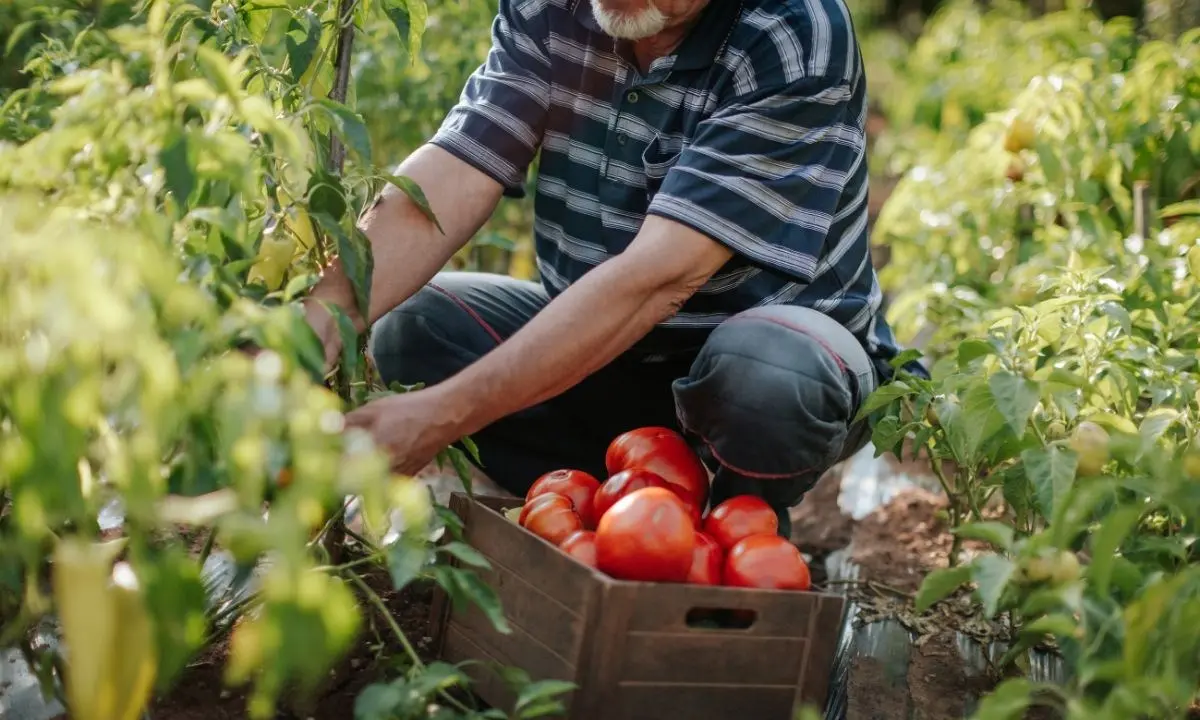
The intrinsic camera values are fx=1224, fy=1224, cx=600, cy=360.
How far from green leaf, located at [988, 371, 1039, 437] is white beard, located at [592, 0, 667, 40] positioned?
848 millimetres

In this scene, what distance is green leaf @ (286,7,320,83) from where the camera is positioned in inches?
70.0

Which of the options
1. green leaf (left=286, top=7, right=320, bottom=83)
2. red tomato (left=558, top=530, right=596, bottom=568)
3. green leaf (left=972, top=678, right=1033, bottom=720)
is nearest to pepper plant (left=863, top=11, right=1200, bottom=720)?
green leaf (left=972, top=678, right=1033, bottom=720)

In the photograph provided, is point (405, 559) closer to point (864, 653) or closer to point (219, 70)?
point (219, 70)

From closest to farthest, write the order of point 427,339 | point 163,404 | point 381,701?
1. point 163,404
2. point 381,701
3. point 427,339

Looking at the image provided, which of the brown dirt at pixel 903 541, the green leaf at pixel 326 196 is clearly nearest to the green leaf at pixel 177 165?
the green leaf at pixel 326 196

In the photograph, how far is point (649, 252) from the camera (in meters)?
1.87

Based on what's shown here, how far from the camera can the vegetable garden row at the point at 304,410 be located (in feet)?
3.36

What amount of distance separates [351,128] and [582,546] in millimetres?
627

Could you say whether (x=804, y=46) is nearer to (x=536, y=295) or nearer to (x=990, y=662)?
(x=536, y=295)

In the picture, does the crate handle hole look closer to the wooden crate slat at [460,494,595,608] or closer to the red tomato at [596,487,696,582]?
the red tomato at [596,487,696,582]

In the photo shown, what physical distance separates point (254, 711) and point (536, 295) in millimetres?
1711

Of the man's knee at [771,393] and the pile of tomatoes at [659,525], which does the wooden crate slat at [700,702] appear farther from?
the man's knee at [771,393]

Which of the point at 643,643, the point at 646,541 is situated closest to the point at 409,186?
the point at 646,541

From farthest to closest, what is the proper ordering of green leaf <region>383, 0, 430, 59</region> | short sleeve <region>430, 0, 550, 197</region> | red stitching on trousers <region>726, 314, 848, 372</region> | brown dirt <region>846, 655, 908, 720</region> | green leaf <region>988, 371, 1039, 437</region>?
1. short sleeve <region>430, 0, 550, 197</region>
2. red stitching on trousers <region>726, 314, 848, 372</region>
3. green leaf <region>383, 0, 430, 59</region>
4. brown dirt <region>846, 655, 908, 720</region>
5. green leaf <region>988, 371, 1039, 437</region>
